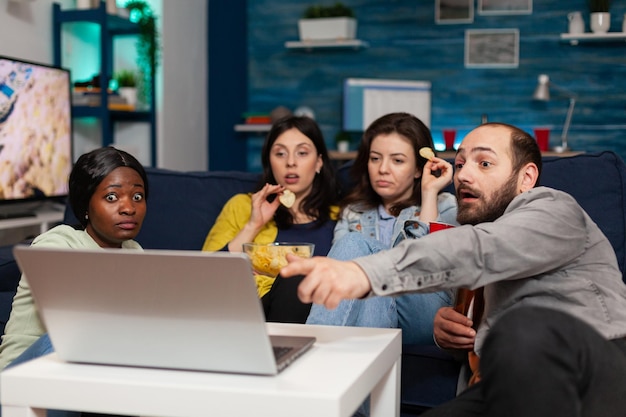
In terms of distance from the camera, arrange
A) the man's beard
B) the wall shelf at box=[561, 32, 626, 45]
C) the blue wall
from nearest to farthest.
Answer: the man's beard → the wall shelf at box=[561, 32, 626, 45] → the blue wall

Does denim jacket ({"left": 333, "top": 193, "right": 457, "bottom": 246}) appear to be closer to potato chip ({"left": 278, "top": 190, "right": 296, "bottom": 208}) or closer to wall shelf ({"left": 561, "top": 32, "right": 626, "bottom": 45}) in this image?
potato chip ({"left": 278, "top": 190, "right": 296, "bottom": 208})

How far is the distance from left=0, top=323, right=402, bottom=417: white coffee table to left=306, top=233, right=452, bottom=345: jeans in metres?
0.38

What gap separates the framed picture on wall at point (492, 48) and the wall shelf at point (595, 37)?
38 cm

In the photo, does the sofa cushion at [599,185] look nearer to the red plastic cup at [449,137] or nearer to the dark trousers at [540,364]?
the dark trousers at [540,364]

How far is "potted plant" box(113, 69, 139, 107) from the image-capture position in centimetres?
460

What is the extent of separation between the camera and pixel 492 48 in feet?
18.9

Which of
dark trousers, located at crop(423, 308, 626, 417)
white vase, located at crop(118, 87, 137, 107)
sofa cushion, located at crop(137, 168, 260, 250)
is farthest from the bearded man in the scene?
white vase, located at crop(118, 87, 137, 107)

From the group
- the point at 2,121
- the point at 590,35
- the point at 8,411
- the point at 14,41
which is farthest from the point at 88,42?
the point at 8,411

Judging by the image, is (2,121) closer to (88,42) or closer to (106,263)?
(88,42)

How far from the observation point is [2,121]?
3.38 meters

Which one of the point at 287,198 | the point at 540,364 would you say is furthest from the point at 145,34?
the point at 540,364

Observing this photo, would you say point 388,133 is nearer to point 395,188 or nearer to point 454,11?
point 395,188

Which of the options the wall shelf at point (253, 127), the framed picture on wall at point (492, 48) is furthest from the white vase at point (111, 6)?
the framed picture on wall at point (492, 48)

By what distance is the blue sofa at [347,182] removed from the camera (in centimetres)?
212
